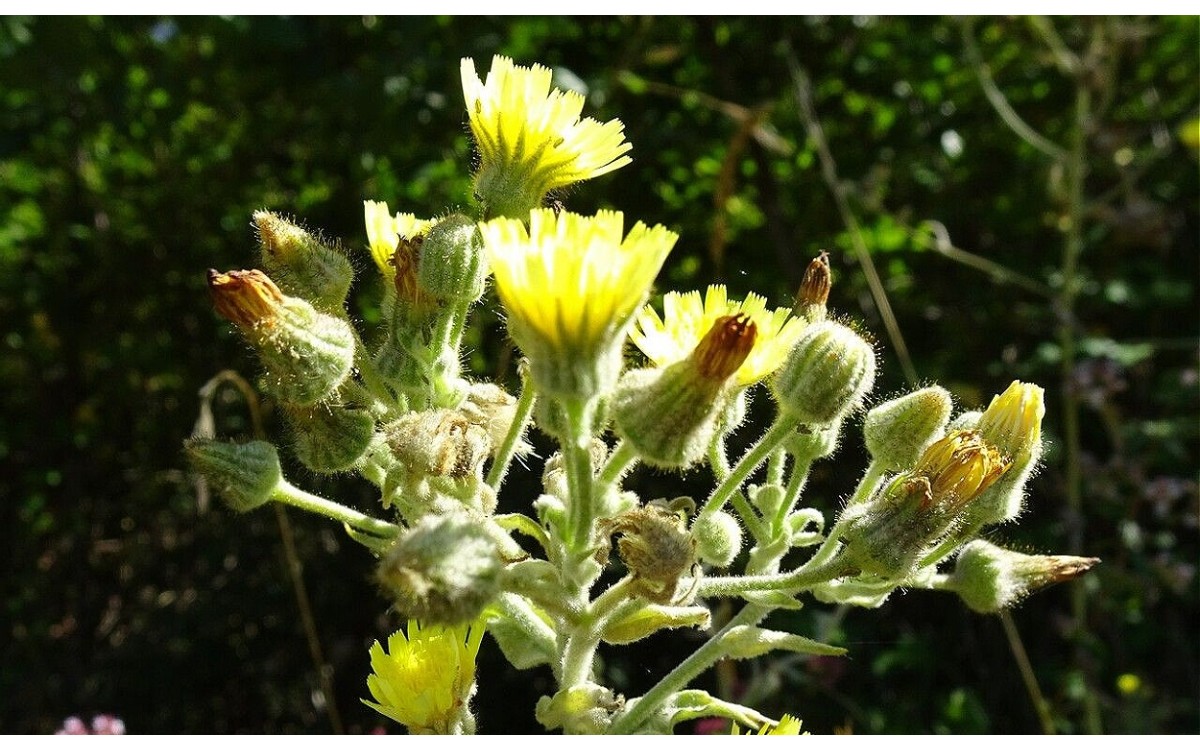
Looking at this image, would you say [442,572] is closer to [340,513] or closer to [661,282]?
[340,513]

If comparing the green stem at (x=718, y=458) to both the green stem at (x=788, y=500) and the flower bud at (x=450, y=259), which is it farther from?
the flower bud at (x=450, y=259)

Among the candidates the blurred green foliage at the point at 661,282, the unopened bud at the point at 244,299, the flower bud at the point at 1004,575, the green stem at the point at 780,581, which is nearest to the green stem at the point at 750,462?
the green stem at the point at 780,581

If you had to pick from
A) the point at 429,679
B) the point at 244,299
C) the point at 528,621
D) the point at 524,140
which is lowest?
the point at 429,679

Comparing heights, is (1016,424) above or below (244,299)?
below

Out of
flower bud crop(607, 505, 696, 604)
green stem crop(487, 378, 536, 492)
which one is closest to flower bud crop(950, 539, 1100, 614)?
flower bud crop(607, 505, 696, 604)

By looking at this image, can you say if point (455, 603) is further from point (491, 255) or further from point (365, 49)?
point (365, 49)

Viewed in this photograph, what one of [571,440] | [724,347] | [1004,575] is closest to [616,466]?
[571,440]
